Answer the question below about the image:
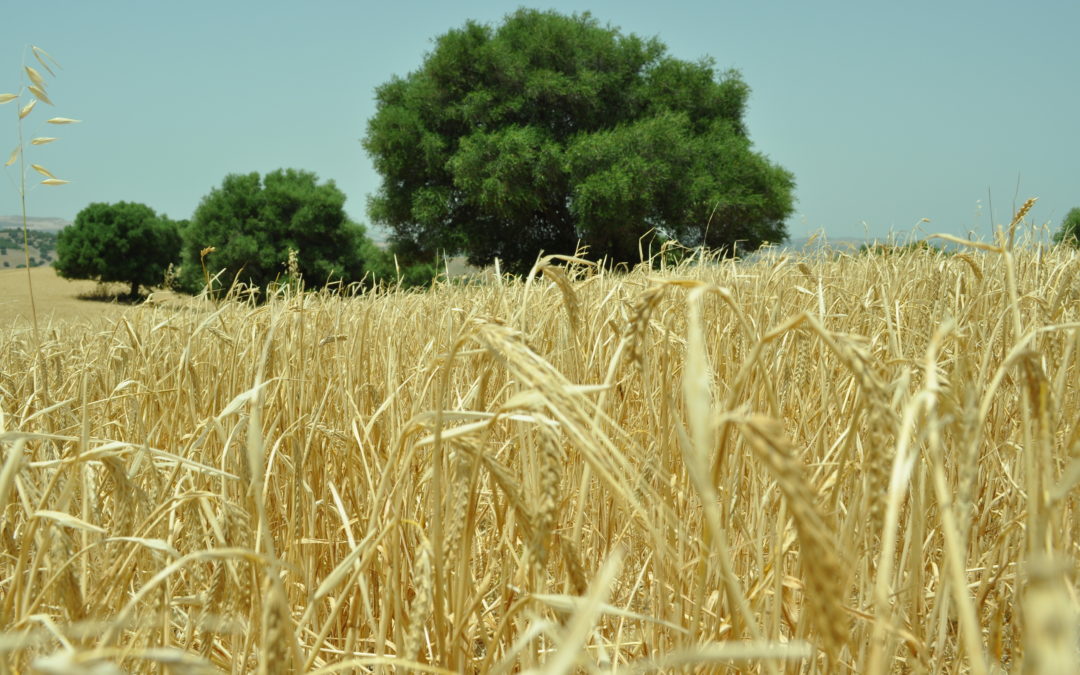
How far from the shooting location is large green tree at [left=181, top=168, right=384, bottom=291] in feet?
72.0

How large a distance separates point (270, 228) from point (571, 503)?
22915mm

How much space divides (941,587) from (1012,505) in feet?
1.91

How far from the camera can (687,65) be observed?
18.1 meters

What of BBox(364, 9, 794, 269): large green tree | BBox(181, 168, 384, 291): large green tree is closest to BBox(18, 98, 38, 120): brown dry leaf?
BBox(364, 9, 794, 269): large green tree

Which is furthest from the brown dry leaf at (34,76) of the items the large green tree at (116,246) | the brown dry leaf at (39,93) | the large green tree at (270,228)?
the large green tree at (116,246)

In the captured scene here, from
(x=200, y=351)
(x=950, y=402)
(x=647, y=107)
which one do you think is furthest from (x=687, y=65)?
(x=950, y=402)

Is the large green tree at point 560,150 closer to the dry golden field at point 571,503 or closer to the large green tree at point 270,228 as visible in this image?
the large green tree at point 270,228

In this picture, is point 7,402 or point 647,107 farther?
point 647,107

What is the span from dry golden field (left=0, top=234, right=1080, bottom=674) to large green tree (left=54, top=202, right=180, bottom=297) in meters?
25.6

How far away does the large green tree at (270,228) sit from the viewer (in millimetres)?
21953

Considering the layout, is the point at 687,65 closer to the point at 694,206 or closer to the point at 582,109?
the point at 582,109

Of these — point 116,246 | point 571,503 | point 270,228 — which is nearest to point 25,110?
point 571,503

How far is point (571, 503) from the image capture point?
1.44 meters

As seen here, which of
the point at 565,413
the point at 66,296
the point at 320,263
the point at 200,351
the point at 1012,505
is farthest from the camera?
the point at 66,296
